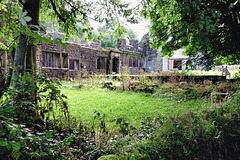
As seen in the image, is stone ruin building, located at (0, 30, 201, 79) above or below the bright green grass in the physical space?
above

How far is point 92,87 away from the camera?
10.6 meters

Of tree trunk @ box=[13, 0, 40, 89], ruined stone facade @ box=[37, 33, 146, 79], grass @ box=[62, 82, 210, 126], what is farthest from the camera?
ruined stone facade @ box=[37, 33, 146, 79]

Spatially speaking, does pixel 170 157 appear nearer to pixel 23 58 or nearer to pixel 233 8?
pixel 23 58

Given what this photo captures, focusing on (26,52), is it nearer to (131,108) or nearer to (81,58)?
(131,108)

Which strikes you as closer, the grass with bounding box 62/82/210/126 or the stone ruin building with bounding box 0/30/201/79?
the grass with bounding box 62/82/210/126

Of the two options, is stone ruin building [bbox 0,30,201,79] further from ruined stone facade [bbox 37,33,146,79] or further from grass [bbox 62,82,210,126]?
grass [bbox 62,82,210,126]

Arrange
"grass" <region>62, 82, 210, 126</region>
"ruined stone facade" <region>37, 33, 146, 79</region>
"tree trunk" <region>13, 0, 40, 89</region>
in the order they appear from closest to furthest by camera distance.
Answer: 1. "tree trunk" <region>13, 0, 40, 89</region>
2. "grass" <region>62, 82, 210, 126</region>
3. "ruined stone facade" <region>37, 33, 146, 79</region>

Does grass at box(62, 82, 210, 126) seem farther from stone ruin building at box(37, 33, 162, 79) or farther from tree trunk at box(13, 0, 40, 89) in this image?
stone ruin building at box(37, 33, 162, 79)

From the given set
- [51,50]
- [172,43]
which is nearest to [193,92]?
[172,43]

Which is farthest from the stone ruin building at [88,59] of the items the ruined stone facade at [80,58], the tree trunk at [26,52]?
the tree trunk at [26,52]

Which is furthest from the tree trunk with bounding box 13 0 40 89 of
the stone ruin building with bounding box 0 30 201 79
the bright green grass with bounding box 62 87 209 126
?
the stone ruin building with bounding box 0 30 201 79

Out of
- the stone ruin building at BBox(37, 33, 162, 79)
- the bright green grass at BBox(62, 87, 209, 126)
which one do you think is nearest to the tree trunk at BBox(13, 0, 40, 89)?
the bright green grass at BBox(62, 87, 209, 126)

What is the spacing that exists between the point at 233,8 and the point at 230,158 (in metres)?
3.37

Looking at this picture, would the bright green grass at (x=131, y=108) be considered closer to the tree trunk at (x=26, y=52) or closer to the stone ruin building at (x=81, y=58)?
the tree trunk at (x=26, y=52)
